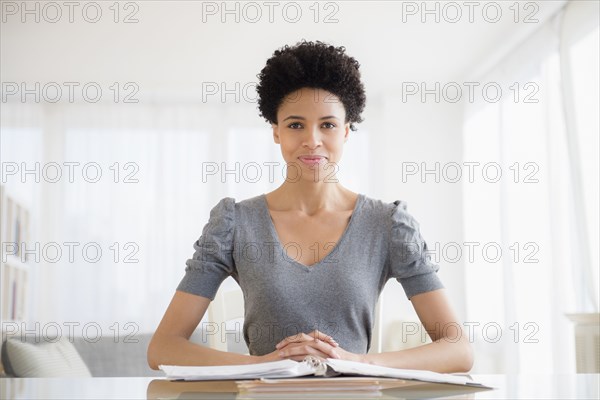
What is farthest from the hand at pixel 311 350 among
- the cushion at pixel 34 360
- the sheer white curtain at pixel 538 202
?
the sheer white curtain at pixel 538 202

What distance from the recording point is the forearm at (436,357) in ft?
5.10

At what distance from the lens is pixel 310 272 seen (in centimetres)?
180

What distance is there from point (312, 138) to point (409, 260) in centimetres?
38

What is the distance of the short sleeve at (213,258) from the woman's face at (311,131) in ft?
0.70

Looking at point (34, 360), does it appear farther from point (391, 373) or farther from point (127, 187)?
point (127, 187)

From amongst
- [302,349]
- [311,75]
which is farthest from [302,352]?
[311,75]

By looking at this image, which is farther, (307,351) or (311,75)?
(311,75)

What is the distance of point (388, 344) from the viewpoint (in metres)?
4.76

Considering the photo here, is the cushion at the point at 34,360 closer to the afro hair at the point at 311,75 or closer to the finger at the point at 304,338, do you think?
the afro hair at the point at 311,75

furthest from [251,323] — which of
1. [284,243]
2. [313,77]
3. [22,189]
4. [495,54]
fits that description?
[22,189]

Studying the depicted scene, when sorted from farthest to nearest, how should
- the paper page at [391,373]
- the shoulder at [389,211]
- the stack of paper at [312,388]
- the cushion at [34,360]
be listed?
the cushion at [34,360] < the shoulder at [389,211] < the paper page at [391,373] < the stack of paper at [312,388]

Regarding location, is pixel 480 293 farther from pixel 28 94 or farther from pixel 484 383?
pixel 484 383

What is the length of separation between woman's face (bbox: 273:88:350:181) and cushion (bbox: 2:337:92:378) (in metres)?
1.87

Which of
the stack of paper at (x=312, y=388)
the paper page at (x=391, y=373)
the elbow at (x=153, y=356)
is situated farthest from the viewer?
the elbow at (x=153, y=356)
